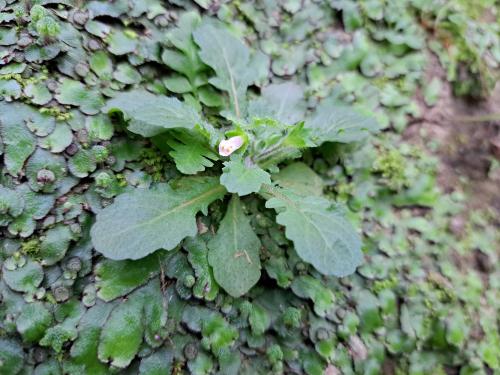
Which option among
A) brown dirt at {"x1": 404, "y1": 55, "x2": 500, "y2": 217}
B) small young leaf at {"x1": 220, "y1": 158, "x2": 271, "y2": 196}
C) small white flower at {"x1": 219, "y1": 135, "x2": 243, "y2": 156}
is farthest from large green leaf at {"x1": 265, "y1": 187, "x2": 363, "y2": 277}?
brown dirt at {"x1": 404, "y1": 55, "x2": 500, "y2": 217}

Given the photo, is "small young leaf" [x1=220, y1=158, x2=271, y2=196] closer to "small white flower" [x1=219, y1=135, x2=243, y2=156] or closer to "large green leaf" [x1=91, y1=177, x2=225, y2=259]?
"small white flower" [x1=219, y1=135, x2=243, y2=156]

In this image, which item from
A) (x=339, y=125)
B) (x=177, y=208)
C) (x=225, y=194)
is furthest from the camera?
(x=339, y=125)

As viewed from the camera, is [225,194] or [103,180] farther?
[225,194]

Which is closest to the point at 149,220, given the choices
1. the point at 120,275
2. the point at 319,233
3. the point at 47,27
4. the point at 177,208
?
the point at 177,208

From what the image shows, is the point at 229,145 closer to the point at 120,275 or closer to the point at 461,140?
the point at 120,275

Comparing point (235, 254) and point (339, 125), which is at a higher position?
point (339, 125)

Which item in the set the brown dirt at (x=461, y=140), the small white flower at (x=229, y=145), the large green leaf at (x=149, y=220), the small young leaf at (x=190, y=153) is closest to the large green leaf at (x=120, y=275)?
the large green leaf at (x=149, y=220)

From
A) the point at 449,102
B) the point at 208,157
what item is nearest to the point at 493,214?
the point at 449,102
